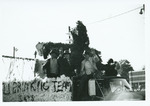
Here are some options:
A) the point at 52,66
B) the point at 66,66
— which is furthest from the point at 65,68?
the point at 52,66

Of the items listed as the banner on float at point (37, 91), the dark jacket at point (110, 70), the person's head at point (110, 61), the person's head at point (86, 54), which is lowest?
the banner on float at point (37, 91)

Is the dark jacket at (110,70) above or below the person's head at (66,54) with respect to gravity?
below

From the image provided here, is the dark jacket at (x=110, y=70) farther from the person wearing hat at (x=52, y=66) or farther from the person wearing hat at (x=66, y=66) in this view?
the person wearing hat at (x=52, y=66)

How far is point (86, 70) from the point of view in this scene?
5.93 m

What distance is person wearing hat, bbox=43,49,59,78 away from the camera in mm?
5912

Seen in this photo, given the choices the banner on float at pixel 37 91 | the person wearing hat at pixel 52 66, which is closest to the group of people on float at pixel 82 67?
the person wearing hat at pixel 52 66

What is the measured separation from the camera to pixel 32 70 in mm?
5840

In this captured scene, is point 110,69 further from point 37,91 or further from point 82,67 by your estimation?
point 37,91

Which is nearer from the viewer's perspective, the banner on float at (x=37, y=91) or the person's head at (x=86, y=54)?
the banner on float at (x=37, y=91)

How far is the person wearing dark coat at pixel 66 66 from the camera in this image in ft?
19.4

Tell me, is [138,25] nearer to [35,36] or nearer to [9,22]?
[35,36]

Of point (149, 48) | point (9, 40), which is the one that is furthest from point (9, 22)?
point (149, 48)
